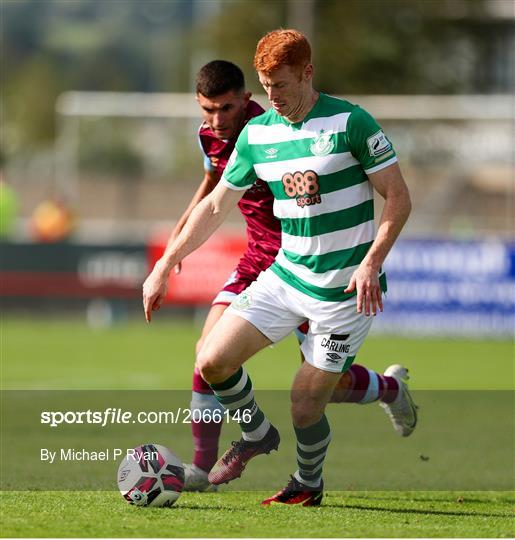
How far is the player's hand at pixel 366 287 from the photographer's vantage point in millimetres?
6301

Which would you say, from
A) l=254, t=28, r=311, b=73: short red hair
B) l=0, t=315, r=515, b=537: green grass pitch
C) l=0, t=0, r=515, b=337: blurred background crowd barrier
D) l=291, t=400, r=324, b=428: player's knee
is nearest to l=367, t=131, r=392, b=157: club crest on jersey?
l=254, t=28, r=311, b=73: short red hair

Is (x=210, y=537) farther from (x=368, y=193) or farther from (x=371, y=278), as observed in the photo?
(x=368, y=193)

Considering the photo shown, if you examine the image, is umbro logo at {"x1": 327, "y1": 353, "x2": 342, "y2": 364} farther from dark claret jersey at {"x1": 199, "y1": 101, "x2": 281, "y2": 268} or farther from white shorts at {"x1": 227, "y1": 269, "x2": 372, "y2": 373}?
dark claret jersey at {"x1": 199, "y1": 101, "x2": 281, "y2": 268}

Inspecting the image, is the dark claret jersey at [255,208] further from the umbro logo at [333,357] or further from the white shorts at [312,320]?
the umbro logo at [333,357]

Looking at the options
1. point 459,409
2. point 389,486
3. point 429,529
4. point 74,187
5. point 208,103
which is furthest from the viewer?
Result: point 74,187

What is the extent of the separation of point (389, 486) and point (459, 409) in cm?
393

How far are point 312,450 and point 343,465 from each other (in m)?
1.72

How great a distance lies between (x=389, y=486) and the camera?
7.86 m

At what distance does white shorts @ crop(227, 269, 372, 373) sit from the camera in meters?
6.73

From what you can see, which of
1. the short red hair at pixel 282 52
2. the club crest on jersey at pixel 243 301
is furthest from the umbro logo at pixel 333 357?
the short red hair at pixel 282 52

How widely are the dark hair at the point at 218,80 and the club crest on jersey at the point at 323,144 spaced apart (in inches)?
33.2

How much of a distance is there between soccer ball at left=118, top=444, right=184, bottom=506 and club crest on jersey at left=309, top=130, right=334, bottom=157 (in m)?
1.75

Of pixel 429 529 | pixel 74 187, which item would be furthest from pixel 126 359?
pixel 74 187

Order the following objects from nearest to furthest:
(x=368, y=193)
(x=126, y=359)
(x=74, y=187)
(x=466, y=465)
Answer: (x=368, y=193)
(x=466, y=465)
(x=126, y=359)
(x=74, y=187)
